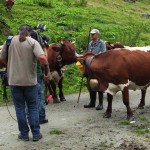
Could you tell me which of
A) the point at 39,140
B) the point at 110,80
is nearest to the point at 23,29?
the point at 39,140

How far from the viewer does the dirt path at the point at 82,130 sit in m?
7.42

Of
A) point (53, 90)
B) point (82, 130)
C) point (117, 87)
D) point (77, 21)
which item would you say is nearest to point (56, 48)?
point (53, 90)

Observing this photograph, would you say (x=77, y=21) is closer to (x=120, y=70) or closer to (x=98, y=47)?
(x=98, y=47)

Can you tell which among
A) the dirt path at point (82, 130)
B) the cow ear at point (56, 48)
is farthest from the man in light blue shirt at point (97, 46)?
the cow ear at point (56, 48)

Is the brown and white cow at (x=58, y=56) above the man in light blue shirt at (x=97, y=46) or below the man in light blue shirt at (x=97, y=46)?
below

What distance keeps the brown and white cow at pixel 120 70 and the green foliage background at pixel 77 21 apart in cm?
398

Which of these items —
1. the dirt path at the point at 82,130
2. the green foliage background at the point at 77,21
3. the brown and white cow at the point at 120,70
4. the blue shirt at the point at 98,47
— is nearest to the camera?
the dirt path at the point at 82,130

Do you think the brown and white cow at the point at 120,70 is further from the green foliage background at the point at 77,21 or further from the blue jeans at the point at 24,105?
the green foliage background at the point at 77,21

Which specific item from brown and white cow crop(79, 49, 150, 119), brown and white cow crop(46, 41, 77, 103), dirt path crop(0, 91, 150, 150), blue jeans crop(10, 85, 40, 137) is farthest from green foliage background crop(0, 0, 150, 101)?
blue jeans crop(10, 85, 40, 137)

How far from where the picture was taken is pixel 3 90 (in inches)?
459

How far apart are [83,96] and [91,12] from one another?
14.1 m

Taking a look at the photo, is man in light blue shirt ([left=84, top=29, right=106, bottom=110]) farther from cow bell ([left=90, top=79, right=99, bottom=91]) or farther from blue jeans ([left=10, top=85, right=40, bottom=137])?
blue jeans ([left=10, top=85, right=40, bottom=137])

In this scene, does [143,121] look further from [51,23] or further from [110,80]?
[51,23]

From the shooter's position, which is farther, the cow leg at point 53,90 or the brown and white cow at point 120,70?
the cow leg at point 53,90
